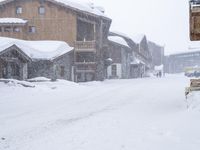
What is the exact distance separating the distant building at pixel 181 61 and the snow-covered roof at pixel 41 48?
6249 cm

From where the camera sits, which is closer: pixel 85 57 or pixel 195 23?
pixel 195 23

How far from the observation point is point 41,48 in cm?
3409

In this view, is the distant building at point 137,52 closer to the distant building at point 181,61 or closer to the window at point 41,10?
the distant building at point 181,61

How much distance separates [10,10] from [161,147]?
3638 cm

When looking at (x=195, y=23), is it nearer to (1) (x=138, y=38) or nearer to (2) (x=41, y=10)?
(2) (x=41, y=10)

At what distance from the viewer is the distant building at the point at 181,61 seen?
91.2m

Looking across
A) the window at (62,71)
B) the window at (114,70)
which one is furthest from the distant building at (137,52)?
the window at (62,71)

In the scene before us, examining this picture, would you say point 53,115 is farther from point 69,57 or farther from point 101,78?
point 101,78

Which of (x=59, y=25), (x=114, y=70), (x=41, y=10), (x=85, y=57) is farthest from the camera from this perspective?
(x=114, y=70)

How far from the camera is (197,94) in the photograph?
1046cm

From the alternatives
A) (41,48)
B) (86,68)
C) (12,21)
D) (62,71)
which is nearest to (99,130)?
(41,48)

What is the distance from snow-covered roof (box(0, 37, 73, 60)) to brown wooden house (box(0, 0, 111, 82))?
7.31ft

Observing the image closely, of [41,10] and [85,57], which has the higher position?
[41,10]

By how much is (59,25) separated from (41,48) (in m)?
5.39
